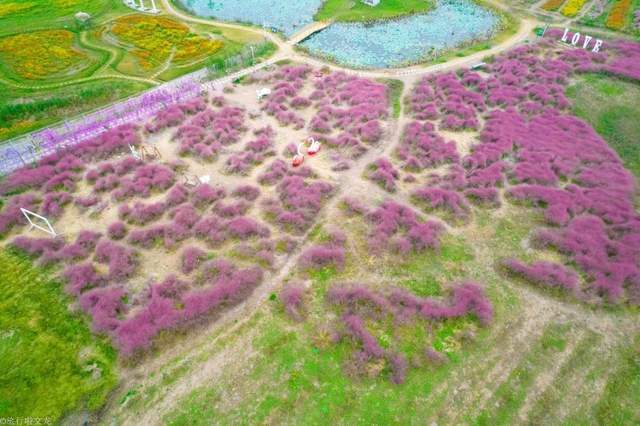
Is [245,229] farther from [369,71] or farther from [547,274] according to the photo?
[369,71]

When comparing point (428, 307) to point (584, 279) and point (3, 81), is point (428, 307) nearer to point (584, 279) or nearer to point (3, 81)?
point (584, 279)

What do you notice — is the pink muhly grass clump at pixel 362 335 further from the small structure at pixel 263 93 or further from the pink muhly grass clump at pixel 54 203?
the small structure at pixel 263 93

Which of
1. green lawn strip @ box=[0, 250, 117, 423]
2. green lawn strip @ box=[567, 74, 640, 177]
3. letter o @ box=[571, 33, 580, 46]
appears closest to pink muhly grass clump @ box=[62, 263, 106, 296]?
green lawn strip @ box=[0, 250, 117, 423]

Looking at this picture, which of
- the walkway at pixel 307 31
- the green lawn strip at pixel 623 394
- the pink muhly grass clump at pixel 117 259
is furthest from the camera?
the walkway at pixel 307 31

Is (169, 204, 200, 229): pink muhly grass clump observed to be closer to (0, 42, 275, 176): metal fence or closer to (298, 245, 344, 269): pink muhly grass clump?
(298, 245, 344, 269): pink muhly grass clump

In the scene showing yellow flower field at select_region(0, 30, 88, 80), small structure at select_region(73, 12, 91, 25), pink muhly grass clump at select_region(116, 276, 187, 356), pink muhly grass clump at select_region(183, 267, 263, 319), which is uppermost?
small structure at select_region(73, 12, 91, 25)

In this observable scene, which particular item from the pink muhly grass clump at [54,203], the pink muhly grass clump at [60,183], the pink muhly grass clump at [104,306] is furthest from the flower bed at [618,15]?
the pink muhly grass clump at [54,203]

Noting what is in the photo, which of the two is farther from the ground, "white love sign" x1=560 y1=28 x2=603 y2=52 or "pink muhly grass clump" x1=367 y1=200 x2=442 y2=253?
"white love sign" x1=560 y1=28 x2=603 y2=52
